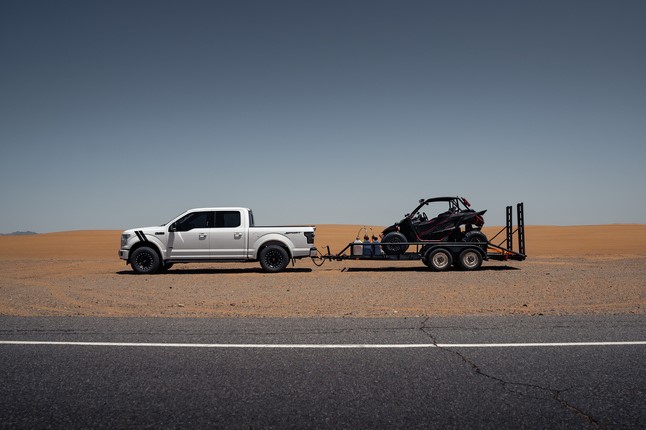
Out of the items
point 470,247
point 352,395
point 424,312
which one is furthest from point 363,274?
point 352,395

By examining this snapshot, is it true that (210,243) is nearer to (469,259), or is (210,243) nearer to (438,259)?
(438,259)

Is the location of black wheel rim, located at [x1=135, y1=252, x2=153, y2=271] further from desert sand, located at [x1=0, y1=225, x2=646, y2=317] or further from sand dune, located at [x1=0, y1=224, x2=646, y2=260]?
sand dune, located at [x1=0, y1=224, x2=646, y2=260]

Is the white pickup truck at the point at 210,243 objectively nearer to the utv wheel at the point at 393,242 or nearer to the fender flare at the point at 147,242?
the fender flare at the point at 147,242

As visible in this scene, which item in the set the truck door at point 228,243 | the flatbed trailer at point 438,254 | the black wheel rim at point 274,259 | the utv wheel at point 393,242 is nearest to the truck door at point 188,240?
the truck door at point 228,243

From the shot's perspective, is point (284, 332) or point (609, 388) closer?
point (609, 388)

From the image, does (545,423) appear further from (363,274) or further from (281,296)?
(363,274)

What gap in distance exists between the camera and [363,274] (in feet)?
52.8

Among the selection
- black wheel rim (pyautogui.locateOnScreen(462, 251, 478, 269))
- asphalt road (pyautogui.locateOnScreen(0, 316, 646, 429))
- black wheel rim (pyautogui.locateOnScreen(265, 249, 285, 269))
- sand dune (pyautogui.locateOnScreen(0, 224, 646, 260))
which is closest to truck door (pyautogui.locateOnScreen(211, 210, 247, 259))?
black wheel rim (pyautogui.locateOnScreen(265, 249, 285, 269))

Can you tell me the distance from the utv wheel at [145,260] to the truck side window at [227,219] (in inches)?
91.6

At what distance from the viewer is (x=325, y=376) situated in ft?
15.2

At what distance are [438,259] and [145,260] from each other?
1015 centimetres

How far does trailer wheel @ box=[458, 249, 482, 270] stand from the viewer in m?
16.6

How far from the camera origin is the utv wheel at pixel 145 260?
15914 millimetres

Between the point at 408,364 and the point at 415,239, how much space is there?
12205 millimetres
